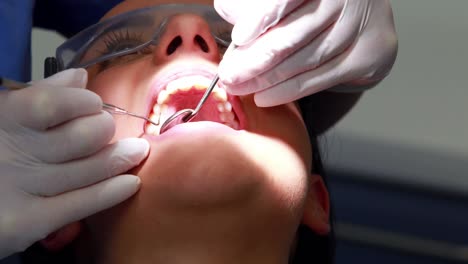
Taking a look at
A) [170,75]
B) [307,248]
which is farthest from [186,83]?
[307,248]

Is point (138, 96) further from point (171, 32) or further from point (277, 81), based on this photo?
point (277, 81)

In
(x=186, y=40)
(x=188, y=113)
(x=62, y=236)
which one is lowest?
(x=62, y=236)

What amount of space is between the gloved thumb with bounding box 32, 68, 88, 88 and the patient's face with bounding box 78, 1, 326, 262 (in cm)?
11

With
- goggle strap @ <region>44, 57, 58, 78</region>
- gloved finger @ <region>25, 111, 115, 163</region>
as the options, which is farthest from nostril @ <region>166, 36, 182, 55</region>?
goggle strap @ <region>44, 57, 58, 78</region>

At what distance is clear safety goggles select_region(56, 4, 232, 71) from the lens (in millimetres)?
1374

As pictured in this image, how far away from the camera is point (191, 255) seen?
116cm

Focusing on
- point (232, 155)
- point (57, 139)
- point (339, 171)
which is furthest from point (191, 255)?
point (339, 171)

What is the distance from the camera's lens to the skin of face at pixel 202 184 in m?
1.11

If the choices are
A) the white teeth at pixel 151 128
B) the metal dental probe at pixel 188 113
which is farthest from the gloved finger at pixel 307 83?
the white teeth at pixel 151 128

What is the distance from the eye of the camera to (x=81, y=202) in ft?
3.77

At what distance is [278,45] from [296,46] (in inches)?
1.5

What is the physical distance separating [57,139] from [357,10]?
62cm

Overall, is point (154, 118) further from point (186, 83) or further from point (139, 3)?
point (139, 3)

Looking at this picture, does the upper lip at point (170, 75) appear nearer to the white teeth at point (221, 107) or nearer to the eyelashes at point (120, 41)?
the white teeth at point (221, 107)
